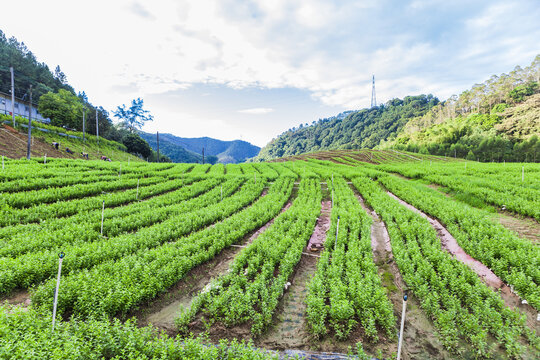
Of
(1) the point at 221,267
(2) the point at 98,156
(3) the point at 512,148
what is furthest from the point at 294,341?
(3) the point at 512,148

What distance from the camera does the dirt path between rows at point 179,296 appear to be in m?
6.27

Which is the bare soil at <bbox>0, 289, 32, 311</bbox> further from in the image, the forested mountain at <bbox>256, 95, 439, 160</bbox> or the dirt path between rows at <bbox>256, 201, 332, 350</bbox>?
the forested mountain at <bbox>256, 95, 439, 160</bbox>

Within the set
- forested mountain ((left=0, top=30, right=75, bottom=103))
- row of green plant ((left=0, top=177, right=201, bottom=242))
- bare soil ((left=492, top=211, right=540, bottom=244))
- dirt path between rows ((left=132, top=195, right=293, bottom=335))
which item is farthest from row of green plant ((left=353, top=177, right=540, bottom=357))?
forested mountain ((left=0, top=30, right=75, bottom=103))

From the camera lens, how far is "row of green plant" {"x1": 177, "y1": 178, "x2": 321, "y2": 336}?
19.9ft

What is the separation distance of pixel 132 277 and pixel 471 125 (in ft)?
327

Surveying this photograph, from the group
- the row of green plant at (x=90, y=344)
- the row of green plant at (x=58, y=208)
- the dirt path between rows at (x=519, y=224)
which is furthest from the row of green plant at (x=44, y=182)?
the dirt path between rows at (x=519, y=224)

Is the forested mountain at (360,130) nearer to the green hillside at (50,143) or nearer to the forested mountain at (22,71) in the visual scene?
the green hillside at (50,143)

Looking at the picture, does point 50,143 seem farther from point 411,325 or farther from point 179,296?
point 411,325

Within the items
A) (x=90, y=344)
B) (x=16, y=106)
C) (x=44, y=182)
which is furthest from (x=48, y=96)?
(x=90, y=344)

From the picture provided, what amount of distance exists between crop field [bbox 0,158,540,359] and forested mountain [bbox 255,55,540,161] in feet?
205

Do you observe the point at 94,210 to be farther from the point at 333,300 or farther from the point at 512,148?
the point at 512,148

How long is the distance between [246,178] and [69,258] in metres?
20.8

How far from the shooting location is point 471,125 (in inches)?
2921

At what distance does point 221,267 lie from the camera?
368 inches
